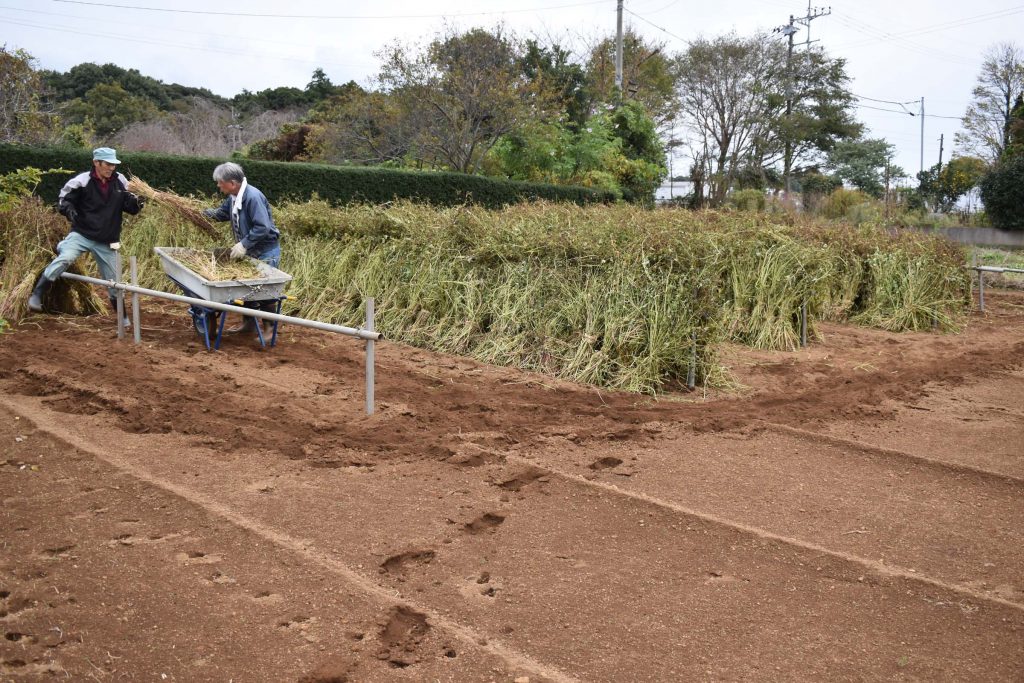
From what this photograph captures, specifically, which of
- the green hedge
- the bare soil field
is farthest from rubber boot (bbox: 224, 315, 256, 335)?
the green hedge

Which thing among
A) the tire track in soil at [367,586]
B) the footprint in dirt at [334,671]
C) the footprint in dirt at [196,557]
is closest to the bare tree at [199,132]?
the tire track in soil at [367,586]

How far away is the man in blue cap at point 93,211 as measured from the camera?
7.57 meters

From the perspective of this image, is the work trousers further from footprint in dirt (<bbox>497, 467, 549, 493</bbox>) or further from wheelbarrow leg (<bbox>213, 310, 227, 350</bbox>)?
footprint in dirt (<bbox>497, 467, 549, 493</bbox>)

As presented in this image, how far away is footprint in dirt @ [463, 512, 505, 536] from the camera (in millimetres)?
3803

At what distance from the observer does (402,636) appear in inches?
114

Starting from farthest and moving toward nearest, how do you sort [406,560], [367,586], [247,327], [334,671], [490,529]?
1. [247,327]
2. [490,529]
3. [406,560]
4. [367,586]
5. [334,671]

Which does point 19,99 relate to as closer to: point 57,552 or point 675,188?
point 57,552

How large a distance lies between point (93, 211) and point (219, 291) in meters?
1.86

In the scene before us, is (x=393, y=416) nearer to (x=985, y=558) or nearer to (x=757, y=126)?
(x=985, y=558)

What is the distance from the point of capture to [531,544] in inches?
145

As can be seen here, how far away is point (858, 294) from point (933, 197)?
24.9 m

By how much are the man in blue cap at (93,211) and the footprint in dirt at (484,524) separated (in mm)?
5024

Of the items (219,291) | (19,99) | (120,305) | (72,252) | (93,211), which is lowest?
(120,305)

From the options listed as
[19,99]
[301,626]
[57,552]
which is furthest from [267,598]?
[19,99]
